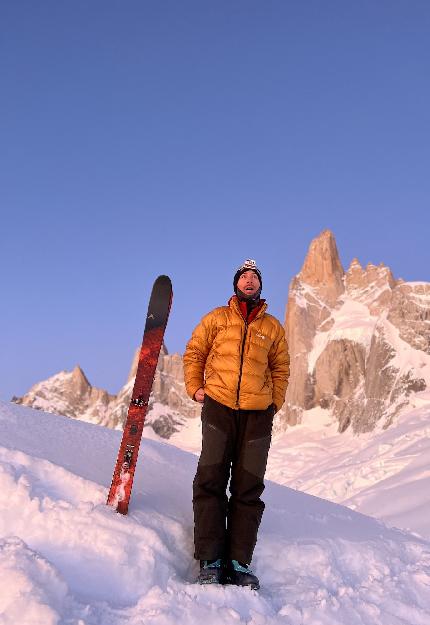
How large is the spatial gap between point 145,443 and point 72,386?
155385 millimetres

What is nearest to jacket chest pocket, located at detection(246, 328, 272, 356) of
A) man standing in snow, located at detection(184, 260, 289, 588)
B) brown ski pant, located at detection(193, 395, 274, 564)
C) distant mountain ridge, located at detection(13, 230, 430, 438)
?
man standing in snow, located at detection(184, 260, 289, 588)

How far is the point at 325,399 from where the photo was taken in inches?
4018

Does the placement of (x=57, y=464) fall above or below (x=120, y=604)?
above

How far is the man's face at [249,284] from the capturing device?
475 cm

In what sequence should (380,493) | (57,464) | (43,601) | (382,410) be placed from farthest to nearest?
(382,410), (380,493), (57,464), (43,601)

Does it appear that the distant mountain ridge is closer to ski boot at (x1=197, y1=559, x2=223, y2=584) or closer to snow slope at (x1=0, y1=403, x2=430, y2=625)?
snow slope at (x1=0, y1=403, x2=430, y2=625)

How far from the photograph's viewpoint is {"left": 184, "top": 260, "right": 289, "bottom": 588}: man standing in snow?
4363 millimetres

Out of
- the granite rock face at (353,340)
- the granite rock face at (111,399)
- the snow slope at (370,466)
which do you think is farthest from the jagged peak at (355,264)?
the granite rock face at (111,399)

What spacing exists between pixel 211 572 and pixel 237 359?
1.68 metres

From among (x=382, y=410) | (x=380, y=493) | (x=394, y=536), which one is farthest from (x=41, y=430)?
(x=382, y=410)

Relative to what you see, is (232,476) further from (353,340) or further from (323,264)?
(323,264)

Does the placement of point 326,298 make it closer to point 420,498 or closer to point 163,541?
point 420,498

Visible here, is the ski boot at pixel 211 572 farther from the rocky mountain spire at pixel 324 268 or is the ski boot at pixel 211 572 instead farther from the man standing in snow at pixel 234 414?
the rocky mountain spire at pixel 324 268

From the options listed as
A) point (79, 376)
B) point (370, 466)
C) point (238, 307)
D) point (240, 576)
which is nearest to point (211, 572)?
point (240, 576)
